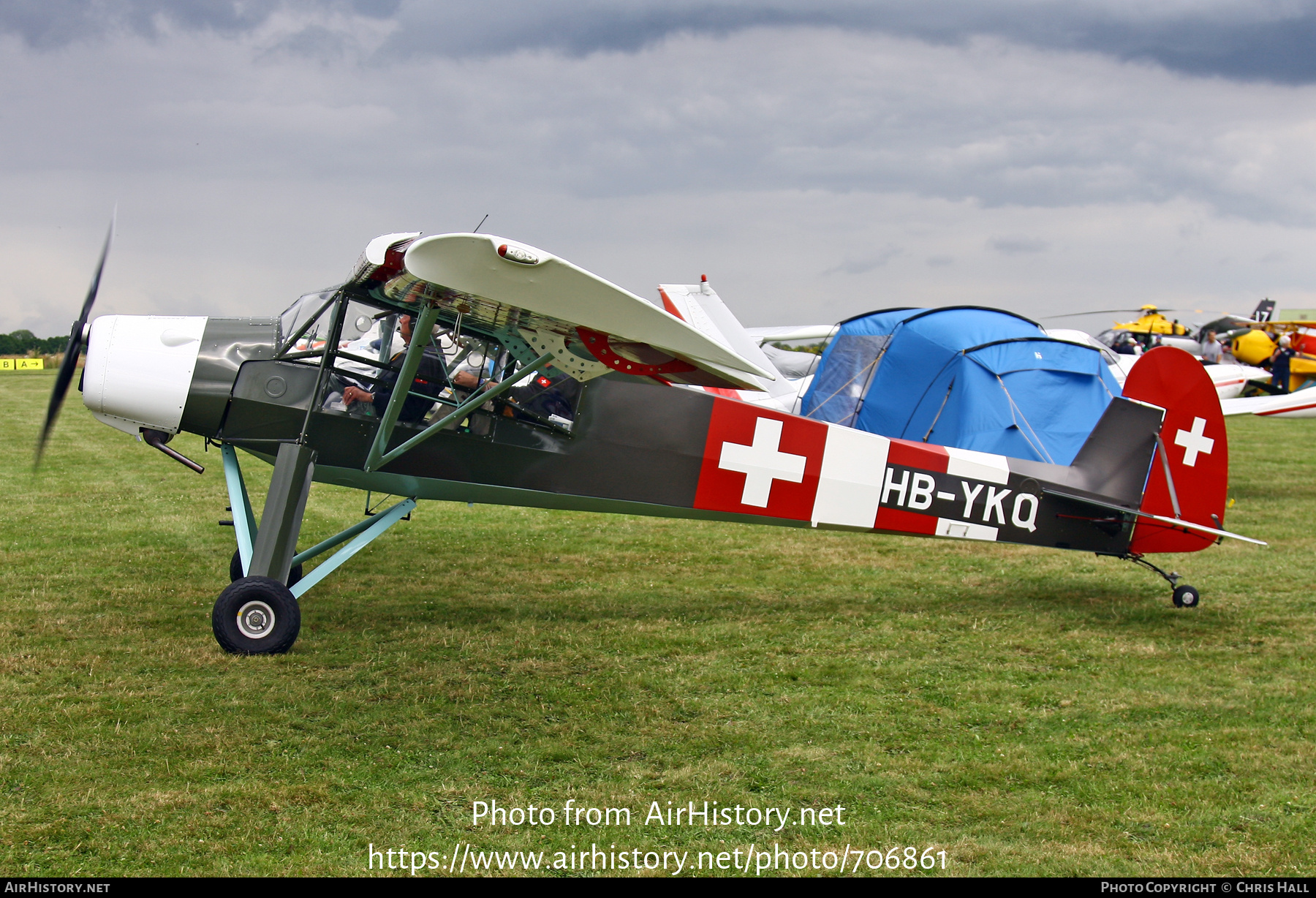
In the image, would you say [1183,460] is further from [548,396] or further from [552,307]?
[552,307]

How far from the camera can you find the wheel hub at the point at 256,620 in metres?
5.43

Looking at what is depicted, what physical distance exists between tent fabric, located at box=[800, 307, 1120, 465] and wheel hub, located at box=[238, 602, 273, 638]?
379 inches

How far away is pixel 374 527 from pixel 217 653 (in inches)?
Answer: 47.7

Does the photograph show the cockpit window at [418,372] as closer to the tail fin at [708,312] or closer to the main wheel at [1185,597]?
the main wheel at [1185,597]

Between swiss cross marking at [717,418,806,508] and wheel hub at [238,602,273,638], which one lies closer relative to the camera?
wheel hub at [238,602,273,638]

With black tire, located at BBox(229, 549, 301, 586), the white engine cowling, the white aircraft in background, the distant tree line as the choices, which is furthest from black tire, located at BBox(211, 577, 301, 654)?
the distant tree line

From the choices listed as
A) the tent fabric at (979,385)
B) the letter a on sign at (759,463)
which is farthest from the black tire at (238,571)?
the tent fabric at (979,385)

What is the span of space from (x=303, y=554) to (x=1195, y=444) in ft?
21.7

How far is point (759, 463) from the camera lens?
659 cm

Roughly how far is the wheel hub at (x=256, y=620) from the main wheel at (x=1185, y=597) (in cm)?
640

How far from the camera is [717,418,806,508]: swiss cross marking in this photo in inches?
258

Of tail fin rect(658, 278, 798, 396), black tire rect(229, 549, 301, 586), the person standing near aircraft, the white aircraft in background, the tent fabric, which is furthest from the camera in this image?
the person standing near aircraft

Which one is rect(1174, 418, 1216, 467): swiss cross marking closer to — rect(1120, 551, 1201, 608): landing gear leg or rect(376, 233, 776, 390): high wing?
rect(1120, 551, 1201, 608): landing gear leg

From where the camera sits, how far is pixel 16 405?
22219 mm
